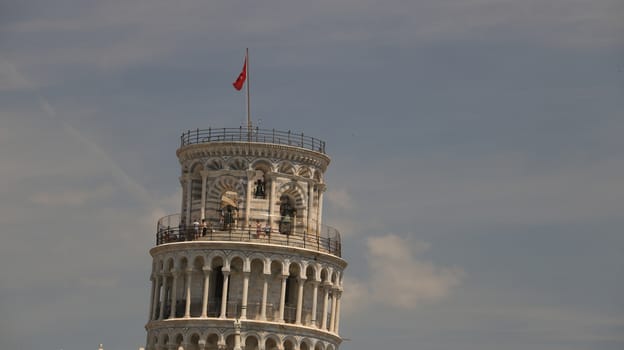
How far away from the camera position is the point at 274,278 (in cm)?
17850

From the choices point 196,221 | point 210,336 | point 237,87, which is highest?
point 237,87

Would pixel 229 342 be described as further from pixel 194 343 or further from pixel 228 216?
pixel 228 216

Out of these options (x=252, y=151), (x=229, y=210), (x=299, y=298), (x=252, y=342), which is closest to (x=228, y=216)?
(x=229, y=210)

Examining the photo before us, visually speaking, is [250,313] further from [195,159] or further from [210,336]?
[195,159]

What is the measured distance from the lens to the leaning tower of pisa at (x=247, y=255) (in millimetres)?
176750

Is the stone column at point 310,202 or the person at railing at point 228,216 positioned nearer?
the person at railing at point 228,216

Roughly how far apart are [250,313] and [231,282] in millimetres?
3276

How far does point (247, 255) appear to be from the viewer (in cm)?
17712

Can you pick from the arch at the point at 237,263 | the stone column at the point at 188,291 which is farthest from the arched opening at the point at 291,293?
the stone column at the point at 188,291

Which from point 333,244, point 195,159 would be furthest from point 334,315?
point 195,159

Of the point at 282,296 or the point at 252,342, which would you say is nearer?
the point at 252,342

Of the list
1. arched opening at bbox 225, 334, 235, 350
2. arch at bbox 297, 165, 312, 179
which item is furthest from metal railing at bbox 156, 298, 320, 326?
arch at bbox 297, 165, 312, 179

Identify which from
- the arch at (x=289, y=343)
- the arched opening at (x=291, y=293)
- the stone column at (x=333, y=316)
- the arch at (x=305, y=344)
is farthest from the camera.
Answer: the stone column at (x=333, y=316)

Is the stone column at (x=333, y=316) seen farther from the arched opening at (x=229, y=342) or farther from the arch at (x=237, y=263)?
the arched opening at (x=229, y=342)
